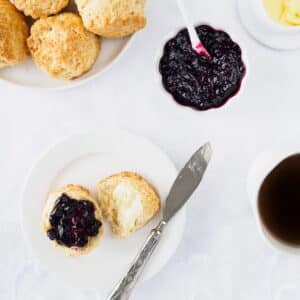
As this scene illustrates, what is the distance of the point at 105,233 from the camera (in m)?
1.43

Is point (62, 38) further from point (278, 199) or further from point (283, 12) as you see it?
point (278, 199)

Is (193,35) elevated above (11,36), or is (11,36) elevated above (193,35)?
(11,36)

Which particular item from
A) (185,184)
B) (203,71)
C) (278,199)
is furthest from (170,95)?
(278,199)

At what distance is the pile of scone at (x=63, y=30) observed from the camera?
132cm

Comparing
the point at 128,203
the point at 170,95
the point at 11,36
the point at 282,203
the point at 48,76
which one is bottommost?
the point at 282,203

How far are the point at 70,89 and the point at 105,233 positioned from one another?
316 millimetres

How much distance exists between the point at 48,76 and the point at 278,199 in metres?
0.54

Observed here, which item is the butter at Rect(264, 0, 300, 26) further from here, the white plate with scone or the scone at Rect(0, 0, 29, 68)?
the scone at Rect(0, 0, 29, 68)

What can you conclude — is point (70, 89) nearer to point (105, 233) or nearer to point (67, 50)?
point (67, 50)

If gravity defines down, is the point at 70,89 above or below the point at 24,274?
above

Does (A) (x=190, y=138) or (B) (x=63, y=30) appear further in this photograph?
(A) (x=190, y=138)

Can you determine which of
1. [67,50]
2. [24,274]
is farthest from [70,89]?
[24,274]

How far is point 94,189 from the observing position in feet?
4.70

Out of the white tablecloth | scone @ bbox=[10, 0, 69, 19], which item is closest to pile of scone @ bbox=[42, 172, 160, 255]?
the white tablecloth
